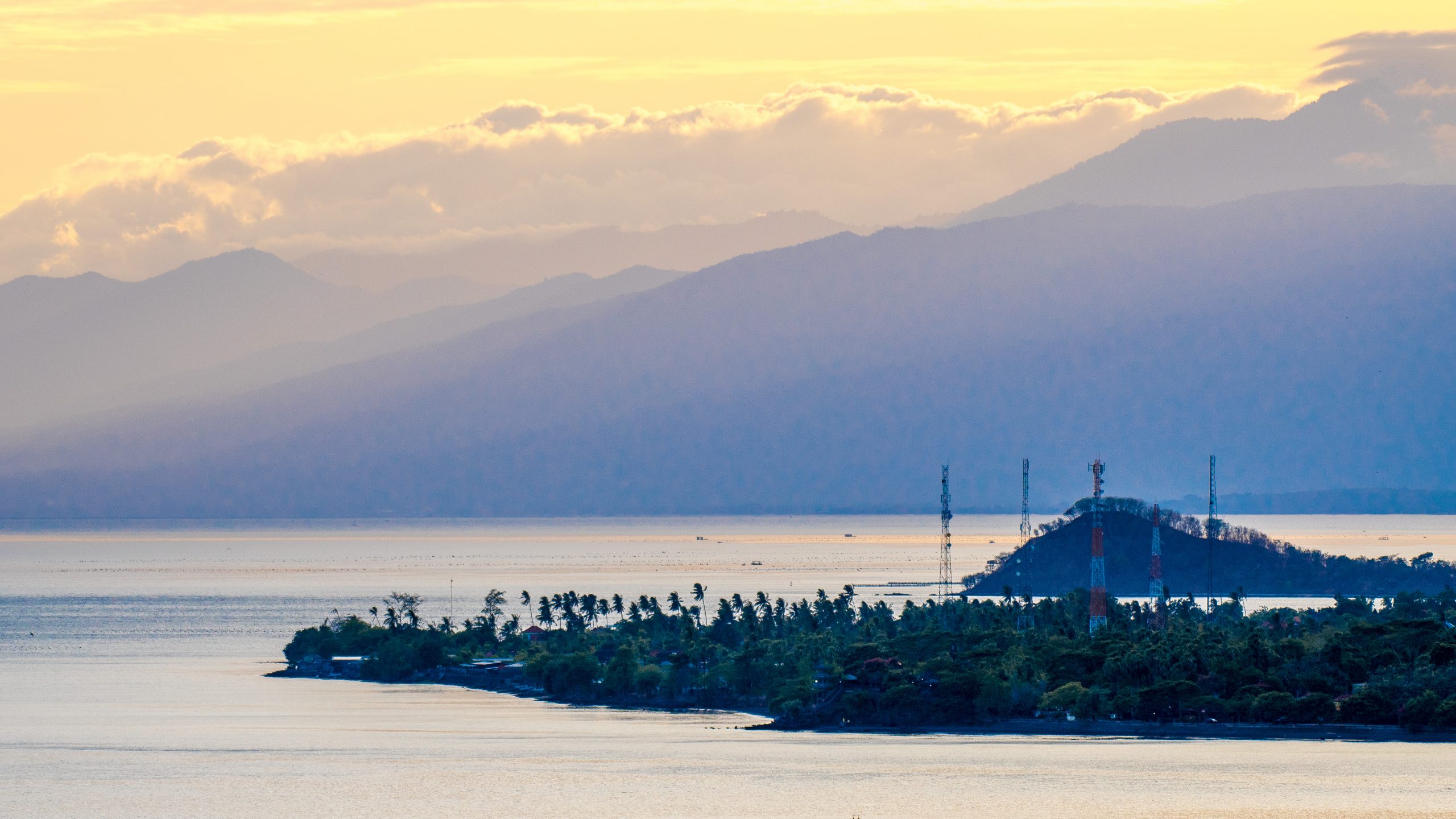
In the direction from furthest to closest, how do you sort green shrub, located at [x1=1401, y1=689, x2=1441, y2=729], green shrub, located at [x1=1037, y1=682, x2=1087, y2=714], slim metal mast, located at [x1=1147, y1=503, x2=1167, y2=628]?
1. slim metal mast, located at [x1=1147, y1=503, x2=1167, y2=628]
2. green shrub, located at [x1=1037, y1=682, x2=1087, y2=714]
3. green shrub, located at [x1=1401, y1=689, x2=1441, y2=729]

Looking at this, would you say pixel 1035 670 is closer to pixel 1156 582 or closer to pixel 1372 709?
pixel 1372 709

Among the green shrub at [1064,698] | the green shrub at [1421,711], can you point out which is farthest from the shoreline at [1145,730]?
the green shrub at [1064,698]

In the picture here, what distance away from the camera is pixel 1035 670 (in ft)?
458

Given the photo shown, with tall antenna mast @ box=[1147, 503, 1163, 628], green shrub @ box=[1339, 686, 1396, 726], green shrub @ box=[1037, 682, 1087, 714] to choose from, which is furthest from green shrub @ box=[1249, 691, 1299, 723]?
tall antenna mast @ box=[1147, 503, 1163, 628]

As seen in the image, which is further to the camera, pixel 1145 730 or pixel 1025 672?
pixel 1025 672

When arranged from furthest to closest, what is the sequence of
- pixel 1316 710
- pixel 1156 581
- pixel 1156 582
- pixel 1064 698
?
pixel 1156 582, pixel 1156 581, pixel 1064 698, pixel 1316 710

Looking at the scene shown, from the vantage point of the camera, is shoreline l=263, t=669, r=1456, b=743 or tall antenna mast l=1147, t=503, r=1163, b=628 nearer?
shoreline l=263, t=669, r=1456, b=743

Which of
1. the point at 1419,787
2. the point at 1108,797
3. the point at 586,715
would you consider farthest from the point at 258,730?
the point at 1419,787

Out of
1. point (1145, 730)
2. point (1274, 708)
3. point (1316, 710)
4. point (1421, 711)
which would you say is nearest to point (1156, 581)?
point (1145, 730)

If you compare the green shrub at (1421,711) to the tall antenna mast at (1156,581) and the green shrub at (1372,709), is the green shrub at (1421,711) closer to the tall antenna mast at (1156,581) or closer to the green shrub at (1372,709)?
the green shrub at (1372,709)

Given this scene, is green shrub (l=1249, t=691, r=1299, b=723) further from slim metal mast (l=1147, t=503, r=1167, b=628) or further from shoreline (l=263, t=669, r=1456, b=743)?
slim metal mast (l=1147, t=503, r=1167, b=628)

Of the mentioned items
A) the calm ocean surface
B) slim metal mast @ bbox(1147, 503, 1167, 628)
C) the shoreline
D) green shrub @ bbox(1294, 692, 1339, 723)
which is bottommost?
the calm ocean surface

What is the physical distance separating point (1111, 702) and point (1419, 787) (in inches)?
1068

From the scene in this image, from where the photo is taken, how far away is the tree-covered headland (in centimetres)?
12838
